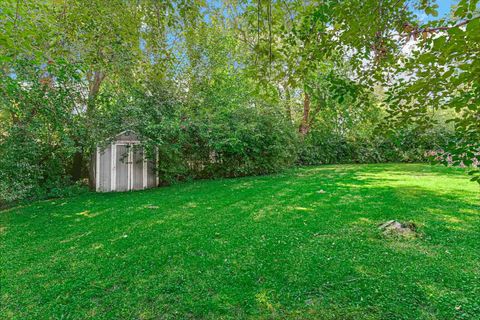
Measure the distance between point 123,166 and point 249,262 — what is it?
289 inches

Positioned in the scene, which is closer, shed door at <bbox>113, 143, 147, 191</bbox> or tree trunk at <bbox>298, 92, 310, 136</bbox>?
shed door at <bbox>113, 143, 147, 191</bbox>

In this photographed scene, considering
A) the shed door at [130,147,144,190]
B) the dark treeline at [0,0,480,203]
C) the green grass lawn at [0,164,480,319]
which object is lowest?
the green grass lawn at [0,164,480,319]

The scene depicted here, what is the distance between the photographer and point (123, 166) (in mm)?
9031

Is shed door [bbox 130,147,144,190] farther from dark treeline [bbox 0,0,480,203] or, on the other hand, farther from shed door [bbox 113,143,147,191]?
dark treeline [bbox 0,0,480,203]

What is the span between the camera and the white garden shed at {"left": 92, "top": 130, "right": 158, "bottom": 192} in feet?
28.8

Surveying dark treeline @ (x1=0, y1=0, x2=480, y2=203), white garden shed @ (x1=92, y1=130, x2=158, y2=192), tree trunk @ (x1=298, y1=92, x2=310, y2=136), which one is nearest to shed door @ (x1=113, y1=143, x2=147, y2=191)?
white garden shed @ (x1=92, y1=130, x2=158, y2=192)

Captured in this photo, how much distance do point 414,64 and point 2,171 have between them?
807 centimetres

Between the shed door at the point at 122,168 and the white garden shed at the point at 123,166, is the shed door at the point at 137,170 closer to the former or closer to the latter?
the white garden shed at the point at 123,166

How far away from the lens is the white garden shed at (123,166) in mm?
8766

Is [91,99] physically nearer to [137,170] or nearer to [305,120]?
[137,170]

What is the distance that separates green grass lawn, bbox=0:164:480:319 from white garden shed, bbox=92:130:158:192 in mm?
3168

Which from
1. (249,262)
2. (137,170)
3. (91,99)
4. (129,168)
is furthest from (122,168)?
(249,262)

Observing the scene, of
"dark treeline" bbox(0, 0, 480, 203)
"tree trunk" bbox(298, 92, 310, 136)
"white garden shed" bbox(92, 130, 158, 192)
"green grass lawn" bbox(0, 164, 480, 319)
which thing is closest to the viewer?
"dark treeline" bbox(0, 0, 480, 203)

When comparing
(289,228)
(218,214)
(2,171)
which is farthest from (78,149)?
(289,228)
